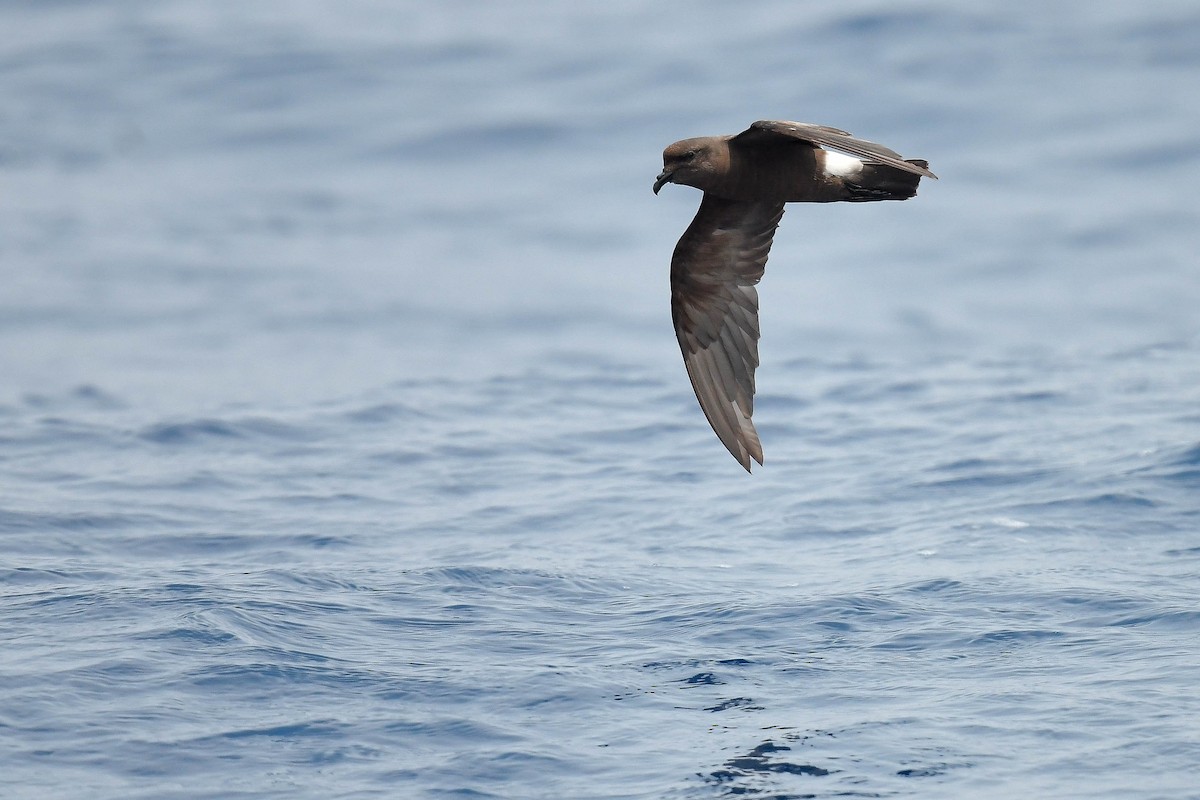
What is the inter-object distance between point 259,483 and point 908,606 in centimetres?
461

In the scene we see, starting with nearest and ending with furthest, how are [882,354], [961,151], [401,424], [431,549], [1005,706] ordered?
[1005,706] → [431,549] → [401,424] → [882,354] → [961,151]

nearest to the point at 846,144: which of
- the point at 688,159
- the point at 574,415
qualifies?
the point at 688,159

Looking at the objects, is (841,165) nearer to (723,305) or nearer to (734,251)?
(734,251)

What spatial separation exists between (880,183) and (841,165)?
0.20 meters

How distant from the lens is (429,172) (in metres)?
16.9

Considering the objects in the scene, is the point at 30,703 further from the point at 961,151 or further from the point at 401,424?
the point at 961,151

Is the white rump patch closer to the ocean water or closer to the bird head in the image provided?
the bird head

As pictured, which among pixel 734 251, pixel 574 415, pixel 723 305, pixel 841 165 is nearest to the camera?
pixel 841 165

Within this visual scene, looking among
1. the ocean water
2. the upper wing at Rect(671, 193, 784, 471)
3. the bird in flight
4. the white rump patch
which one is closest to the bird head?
the bird in flight

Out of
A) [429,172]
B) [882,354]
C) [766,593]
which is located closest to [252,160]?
[429,172]

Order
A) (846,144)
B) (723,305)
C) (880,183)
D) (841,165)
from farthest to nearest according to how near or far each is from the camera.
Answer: (723,305) → (841,165) → (880,183) → (846,144)

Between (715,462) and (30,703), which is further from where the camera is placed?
(715,462)

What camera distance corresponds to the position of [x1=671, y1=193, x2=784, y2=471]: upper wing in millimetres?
7973

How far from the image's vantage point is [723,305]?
26.7 feet
